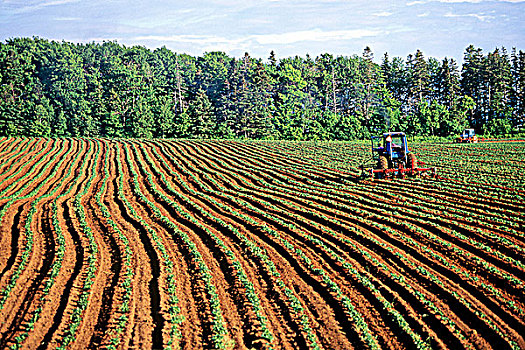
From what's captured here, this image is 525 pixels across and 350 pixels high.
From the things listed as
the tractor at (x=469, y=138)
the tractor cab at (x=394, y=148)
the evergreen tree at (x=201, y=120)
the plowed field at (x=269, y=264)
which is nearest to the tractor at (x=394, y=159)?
the tractor cab at (x=394, y=148)

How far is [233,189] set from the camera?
2550 cm

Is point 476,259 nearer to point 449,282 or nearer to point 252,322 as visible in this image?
point 449,282

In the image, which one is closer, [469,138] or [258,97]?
[469,138]

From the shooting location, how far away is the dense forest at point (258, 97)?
6775 centimetres

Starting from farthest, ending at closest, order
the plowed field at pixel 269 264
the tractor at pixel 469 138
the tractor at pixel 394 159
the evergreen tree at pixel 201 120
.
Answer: the evergreen tree at pixel 201 120, the tractor at pixel 469 138, the tractor at pixel 394 159, the plowed field at pixel 269 264

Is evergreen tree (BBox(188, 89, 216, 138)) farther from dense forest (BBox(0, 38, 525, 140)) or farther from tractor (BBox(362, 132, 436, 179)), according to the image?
tractor (BBox(362, 132, 436, 179))

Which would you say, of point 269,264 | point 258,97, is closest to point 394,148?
point 269,264

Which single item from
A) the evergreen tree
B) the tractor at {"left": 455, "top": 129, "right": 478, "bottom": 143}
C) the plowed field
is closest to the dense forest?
the evergreen tree

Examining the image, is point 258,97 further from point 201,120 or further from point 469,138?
point 469,138

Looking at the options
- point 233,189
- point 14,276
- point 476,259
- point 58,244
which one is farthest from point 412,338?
point 233,189

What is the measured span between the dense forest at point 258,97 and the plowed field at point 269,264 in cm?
4309

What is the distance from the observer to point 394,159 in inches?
961

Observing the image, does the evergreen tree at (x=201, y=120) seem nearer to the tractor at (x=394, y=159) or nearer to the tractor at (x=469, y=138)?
the tractor at (x=469, y=138)

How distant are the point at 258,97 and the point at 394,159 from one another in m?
49.2
